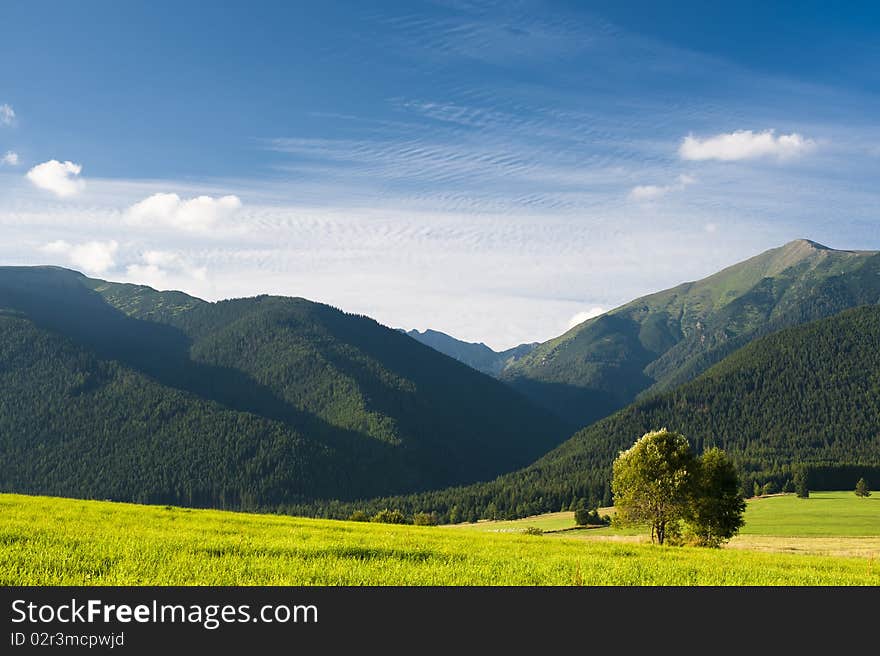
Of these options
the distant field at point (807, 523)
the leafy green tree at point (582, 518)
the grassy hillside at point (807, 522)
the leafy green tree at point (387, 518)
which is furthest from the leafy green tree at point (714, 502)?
the leafy green tree at point (582, 518)

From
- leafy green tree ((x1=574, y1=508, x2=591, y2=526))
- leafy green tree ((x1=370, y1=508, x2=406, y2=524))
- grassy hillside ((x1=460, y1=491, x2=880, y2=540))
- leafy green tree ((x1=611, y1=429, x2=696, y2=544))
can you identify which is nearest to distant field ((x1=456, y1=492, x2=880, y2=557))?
grassy hillside ((x1=460, y1=491, x2=880, y2=540))

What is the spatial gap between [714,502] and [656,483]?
7.28m

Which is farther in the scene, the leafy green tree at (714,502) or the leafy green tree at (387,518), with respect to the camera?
the leafy green tree at (387,518)

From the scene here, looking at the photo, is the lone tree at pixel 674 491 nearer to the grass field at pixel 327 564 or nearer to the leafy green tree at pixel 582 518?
the grass field at pixel 327 564

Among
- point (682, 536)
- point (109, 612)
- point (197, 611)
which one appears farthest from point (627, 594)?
point (682, 536)

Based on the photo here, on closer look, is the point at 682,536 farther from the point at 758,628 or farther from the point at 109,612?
the point at 109,612

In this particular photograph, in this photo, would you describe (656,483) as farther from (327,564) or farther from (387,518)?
(387,518)

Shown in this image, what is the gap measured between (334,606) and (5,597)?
5851mm

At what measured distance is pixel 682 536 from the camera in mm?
70562

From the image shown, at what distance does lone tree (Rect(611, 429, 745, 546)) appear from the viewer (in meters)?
64.3

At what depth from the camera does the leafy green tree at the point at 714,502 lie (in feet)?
214

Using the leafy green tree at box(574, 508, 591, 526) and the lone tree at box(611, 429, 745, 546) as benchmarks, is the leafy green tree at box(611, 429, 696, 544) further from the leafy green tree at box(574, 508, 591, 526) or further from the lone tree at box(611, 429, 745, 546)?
the leafy green tree at box(574, 508, 591, 526)

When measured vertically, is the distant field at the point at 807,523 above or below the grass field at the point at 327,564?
below

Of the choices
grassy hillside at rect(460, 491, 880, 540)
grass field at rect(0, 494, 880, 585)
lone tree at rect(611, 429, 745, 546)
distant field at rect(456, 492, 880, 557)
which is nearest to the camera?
grass field at rect(0, 494, 880, 585)
